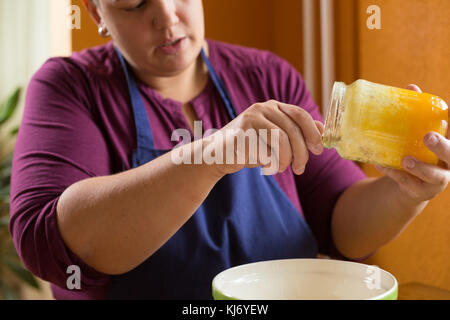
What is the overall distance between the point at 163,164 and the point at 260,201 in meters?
0.29

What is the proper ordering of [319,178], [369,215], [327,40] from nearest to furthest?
[369,215] < [319,178] < [327,40]

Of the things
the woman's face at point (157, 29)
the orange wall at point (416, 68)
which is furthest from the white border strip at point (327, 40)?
the woman's face at point (157, 29)

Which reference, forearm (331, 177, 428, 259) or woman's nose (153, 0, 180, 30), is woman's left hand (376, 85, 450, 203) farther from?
woman's nose (153, 0, 180, 30)

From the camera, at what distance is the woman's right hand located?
576 mm

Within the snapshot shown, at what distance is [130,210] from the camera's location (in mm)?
685

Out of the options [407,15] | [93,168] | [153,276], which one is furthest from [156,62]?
[407,15]

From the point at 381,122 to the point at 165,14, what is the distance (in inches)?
16.5

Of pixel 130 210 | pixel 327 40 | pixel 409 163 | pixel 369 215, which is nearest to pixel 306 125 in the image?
pixel 409 163

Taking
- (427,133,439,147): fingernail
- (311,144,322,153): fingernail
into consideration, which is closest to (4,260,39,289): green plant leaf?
(311,144,322,153): fingernail

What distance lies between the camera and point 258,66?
105cm

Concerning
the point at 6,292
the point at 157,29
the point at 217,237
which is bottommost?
the point at 6,292

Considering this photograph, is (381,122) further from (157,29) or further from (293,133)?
(157,29)

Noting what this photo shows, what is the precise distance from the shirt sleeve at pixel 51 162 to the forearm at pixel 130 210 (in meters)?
0.03

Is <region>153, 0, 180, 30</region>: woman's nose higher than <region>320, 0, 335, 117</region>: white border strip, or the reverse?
<region>153, 0, 180, 30</region>: woman's nose
